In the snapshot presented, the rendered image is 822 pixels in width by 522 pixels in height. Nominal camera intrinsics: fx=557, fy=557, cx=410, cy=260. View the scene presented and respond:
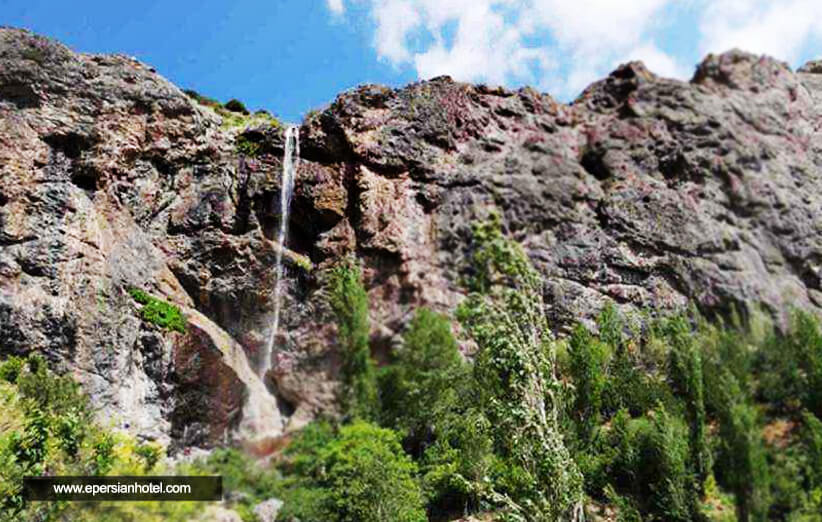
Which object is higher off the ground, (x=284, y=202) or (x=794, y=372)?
(x=284, y=202)

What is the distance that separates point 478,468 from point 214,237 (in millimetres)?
15417

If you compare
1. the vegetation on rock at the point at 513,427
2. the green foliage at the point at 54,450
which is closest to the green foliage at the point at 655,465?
the vegetation on rock at the point at 513,427

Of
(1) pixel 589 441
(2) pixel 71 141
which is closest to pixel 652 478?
(1) pixel 589 441

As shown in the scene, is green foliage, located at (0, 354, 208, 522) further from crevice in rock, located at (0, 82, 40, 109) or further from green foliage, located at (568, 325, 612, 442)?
green foliage, located at (568, 325, 612, 442)

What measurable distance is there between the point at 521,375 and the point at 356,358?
37.7 feet

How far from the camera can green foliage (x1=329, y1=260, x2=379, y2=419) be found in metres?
18.3

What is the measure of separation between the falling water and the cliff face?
0.34 meters

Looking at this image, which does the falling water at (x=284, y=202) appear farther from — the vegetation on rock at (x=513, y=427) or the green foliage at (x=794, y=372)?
the green foliage at (x=794, y=372)

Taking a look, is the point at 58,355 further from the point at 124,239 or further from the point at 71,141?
the point at 71,141

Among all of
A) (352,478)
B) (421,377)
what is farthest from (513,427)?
(421,377)

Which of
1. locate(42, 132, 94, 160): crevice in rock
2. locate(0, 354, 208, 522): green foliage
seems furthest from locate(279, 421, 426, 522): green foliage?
locate(42, 132, 94, 160): crevice in rock

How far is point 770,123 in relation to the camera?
26.3 m

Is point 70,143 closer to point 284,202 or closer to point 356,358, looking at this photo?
point 284,202

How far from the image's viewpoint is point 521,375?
290 inches
